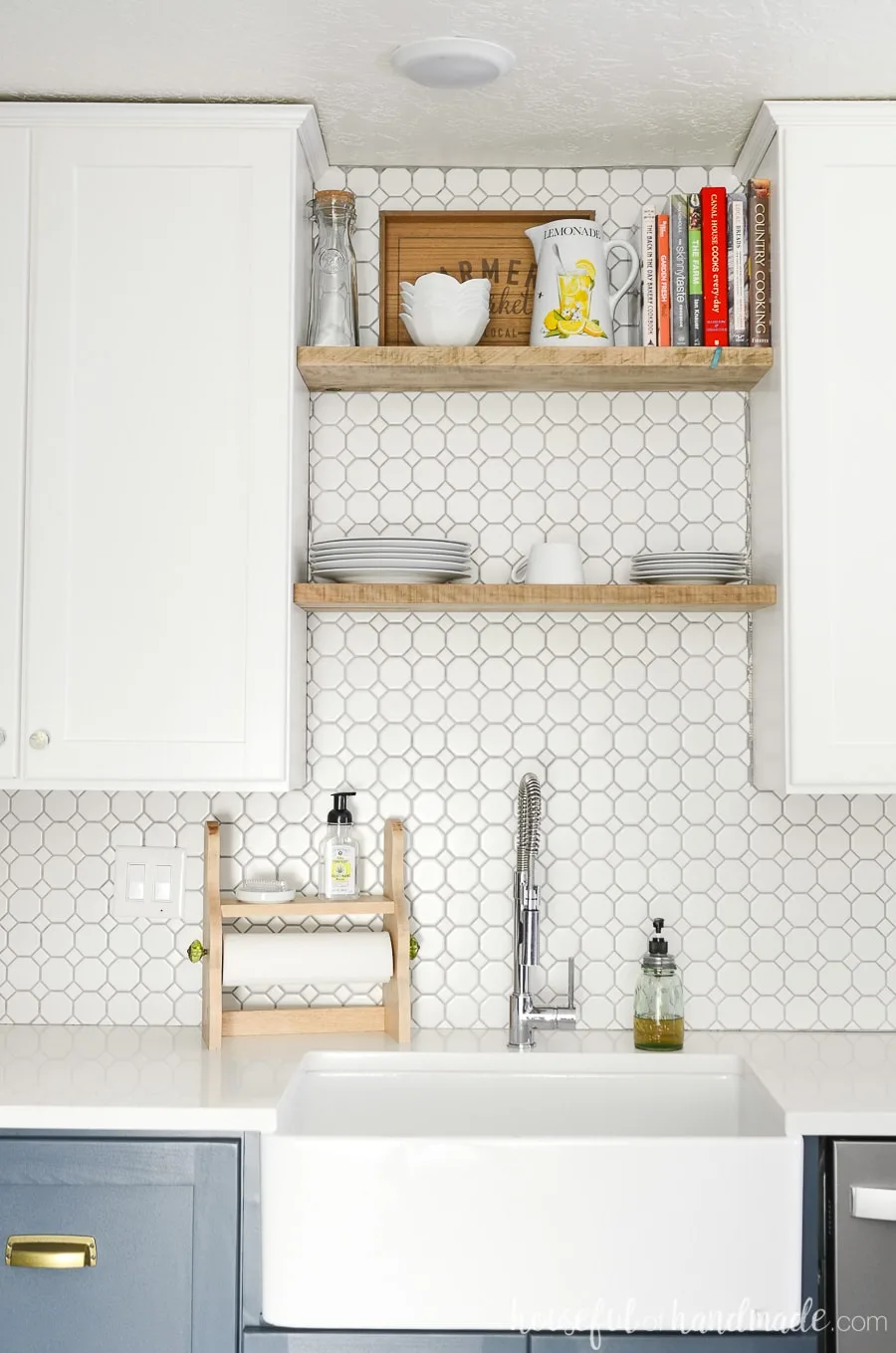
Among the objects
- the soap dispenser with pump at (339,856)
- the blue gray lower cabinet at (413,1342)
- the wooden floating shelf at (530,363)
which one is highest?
the wooden floating shelf at (530,363)

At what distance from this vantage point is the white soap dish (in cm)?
207

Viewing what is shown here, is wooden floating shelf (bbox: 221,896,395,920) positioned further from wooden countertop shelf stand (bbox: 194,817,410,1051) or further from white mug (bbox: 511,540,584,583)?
white mug (bbox: 511,540,584,583)

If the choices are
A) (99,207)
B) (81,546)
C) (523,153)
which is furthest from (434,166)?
(81,546)

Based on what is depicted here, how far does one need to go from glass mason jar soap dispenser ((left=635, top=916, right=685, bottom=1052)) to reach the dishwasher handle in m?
0.44

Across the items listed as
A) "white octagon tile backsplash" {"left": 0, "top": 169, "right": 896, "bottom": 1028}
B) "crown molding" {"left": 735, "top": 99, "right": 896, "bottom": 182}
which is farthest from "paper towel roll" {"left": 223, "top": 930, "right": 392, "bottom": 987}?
"crown molding" {"left": 735, "top": 99, "right": 896, "bottom": 182}

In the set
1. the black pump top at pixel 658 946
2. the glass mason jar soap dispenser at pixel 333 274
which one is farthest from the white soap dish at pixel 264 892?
the glass mason jar soap dispenser at pixel 333 274

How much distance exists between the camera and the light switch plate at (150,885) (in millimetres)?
2203

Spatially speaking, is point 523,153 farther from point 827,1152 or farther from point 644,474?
point 827,1152

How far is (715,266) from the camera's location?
2.07m

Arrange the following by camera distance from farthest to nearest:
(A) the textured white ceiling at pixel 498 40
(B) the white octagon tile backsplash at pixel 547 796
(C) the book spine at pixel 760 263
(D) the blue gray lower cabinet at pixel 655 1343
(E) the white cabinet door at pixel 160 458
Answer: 1. (B) the white octagon tile backsplash at pixel 547 796
2. (C) the book spine at pixel 760 263
3. (E) the white cabinet door at pixel 160 458
4. (A) the textured white ceiling at pixel 498 40
5. (D) the blue gray lower cabinet at pixel 655 1343

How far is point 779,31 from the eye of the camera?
1787 millimetres

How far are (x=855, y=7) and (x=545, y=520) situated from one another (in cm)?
93

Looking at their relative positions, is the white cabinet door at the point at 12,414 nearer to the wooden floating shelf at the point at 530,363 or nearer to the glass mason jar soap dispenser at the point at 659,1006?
the wooden floating shelf at the point at 530,363

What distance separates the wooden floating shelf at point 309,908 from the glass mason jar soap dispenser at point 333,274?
3.08 ft
